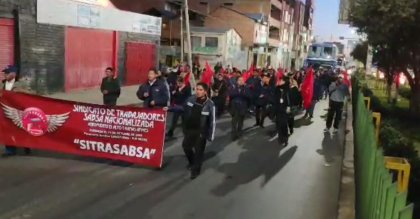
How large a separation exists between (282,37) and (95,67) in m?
58.6

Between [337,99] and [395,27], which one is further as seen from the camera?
[395,27]

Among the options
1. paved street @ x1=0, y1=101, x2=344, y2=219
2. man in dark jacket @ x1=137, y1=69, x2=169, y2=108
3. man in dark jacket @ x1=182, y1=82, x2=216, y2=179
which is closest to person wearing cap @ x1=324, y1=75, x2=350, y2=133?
paved street @ x1=0, y1=101, x2=344, y2=219

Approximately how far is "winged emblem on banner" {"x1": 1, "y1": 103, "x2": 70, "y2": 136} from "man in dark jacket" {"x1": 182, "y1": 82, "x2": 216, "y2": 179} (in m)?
2.15

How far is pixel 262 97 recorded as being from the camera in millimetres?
15969

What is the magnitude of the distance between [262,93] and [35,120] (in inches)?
317

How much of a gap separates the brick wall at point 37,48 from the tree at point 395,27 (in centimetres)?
1201

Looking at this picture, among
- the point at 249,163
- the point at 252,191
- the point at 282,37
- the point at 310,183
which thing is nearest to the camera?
the point at 252,191

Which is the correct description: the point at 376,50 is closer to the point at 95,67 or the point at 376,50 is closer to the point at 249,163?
the point at 95,67

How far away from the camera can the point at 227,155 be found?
11266mm

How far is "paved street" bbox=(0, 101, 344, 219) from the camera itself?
703 centimetres

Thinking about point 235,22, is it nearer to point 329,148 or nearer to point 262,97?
point 262,97

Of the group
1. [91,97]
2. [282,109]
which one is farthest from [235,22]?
[282,109]

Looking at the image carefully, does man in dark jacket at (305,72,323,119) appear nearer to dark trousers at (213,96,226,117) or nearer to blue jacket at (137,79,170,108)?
dark trousers at (213,96,226,117)

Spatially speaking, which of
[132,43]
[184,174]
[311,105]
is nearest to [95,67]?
[132,43]
